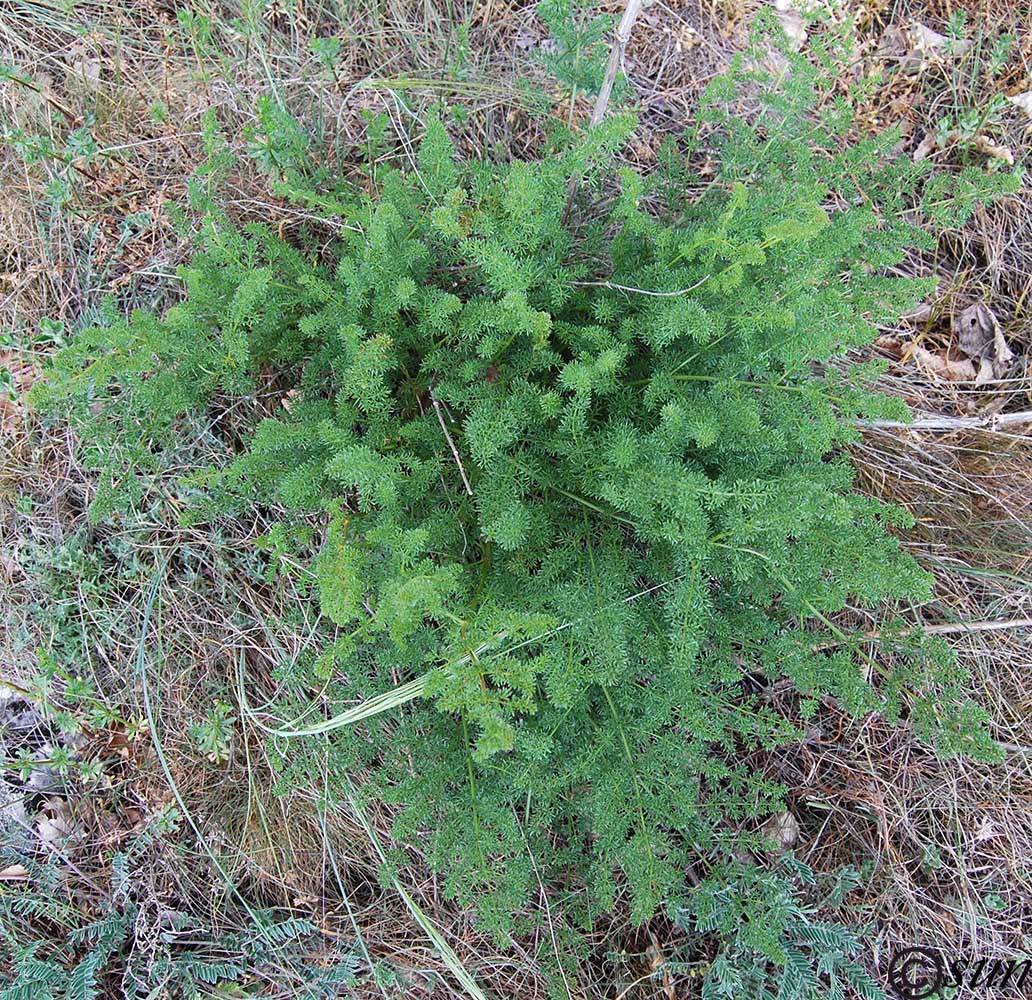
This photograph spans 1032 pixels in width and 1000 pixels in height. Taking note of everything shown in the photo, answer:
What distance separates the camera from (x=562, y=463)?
2.74m

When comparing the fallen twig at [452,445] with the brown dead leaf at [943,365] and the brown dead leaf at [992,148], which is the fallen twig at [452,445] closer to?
the brown dead leaf at [943,365]

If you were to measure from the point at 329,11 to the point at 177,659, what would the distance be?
3.01 meters

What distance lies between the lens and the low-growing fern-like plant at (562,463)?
230 cm

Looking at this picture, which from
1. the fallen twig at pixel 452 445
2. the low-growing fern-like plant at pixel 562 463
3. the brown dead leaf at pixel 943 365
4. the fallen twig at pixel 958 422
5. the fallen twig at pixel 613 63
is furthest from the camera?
the brown dead leaf at pixel 943 365

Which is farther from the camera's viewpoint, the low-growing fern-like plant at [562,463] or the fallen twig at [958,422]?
the fallen twig at [958,422]

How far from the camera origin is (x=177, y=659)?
3.32 m

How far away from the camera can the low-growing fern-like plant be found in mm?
2301

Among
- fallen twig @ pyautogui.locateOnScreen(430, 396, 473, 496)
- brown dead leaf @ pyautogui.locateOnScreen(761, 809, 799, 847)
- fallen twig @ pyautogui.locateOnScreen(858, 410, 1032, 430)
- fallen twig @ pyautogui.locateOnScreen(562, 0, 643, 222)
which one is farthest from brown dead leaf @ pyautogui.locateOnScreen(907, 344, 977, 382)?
fallen twig @ pyautogui.locateOnScreen(430, 396, 473, 496)

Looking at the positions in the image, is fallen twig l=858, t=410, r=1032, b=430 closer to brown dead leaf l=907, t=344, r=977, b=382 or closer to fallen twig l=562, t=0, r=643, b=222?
brown dead leaf l=907, t=344, r=977, b=382

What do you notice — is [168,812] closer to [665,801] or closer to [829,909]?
[665,801]

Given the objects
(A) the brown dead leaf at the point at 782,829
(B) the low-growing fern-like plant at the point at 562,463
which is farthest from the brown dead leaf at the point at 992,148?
(A) the brown dead leaf at the point at 782,829

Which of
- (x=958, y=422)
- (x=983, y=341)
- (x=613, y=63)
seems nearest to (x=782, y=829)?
(x=958, y=422)

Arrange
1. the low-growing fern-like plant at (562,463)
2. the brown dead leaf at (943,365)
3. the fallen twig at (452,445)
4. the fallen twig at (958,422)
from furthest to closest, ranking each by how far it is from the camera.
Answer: the brown dead leaf at (943,365) < the fallen twig at (958,422) < the fallen twig at (452,445) < the low-growing fern-like plant at (562,463)

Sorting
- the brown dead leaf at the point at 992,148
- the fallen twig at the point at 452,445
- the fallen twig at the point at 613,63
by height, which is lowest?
the fallen twig at the point at 452,445
